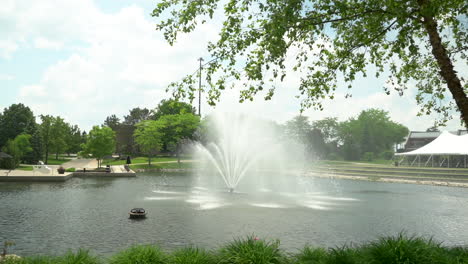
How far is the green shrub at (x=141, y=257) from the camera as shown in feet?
27.7

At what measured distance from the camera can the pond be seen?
15.1 m

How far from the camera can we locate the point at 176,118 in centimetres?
8400

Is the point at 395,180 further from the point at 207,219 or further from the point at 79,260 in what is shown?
the point at 79,260

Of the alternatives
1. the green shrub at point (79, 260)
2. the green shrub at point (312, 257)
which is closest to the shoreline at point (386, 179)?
the green shrub at point (312, 257)

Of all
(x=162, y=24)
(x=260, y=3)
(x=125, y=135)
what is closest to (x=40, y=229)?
(x=162, y=24)

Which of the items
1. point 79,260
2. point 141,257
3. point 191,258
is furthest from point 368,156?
point 79,260

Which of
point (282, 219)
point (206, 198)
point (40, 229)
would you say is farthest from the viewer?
point (206, 198)

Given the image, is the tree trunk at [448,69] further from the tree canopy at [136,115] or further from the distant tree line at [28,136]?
the tree canopy at [136,115]

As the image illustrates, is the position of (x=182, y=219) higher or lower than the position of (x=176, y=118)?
lower

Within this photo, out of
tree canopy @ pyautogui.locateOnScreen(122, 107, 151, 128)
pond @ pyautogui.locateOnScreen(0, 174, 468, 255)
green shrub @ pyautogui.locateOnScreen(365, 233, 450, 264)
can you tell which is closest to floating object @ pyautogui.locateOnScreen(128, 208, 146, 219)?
pond @ pyautogui.locateOnScreen(0, 174, 468, 255)

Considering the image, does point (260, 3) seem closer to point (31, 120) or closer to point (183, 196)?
point (183, 196)

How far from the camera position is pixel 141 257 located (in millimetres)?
8578

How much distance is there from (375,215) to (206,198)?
40.7 ft

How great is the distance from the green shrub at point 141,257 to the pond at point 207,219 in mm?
4732
